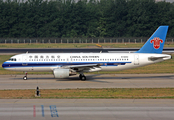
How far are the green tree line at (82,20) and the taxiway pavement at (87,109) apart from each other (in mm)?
95356

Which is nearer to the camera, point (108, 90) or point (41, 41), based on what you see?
point (108, 90)

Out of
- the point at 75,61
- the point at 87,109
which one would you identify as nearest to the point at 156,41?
the point at 75,61

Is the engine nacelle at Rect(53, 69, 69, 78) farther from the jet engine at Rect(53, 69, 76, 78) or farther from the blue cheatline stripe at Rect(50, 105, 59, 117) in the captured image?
the blue cheatline stripe at Rect(50, 105, 59, 117)

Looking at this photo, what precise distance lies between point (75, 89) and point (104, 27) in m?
96.3

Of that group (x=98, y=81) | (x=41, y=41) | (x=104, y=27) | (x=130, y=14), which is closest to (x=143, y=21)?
(x=130, y=14)

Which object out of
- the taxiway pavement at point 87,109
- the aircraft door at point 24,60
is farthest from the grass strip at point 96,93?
the aircraft door at point 24,60

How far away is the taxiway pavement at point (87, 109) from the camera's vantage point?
17094 mm

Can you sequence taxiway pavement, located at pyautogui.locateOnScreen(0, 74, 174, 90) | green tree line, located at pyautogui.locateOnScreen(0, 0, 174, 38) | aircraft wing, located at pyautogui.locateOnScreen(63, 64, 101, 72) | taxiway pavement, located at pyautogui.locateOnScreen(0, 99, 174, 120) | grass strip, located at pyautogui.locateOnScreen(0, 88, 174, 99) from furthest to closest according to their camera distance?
green tree line, located at pyautogui.locateOnScreen(0, 0, 174, 38)
aircraft wing, located at pyautogui.locateOnScreen(63, 64, 101, 72)
taxiway pavement, located at pyautogui.locateOnScreen(0, 74, 174, 90)
grass strip, located at pyautogui.locateOnScreen(0, 88, 174, 99)
taxiway pavement, located at pyautogui.locateOnScreen(0, 99, 174, 120)

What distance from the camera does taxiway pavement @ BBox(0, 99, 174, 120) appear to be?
56.1ft

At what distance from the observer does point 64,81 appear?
3331 cm

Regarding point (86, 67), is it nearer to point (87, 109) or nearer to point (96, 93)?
point (96, 93)

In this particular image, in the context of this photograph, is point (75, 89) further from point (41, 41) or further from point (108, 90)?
point (41, 41)

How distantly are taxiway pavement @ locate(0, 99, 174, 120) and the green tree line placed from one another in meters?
95.4

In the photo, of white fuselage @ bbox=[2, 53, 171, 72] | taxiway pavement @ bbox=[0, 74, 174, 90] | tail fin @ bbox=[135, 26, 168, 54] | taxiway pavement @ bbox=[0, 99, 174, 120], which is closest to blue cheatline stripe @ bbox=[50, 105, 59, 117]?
taxiway pavement @ bbox=[0, 99, 174, 120]
